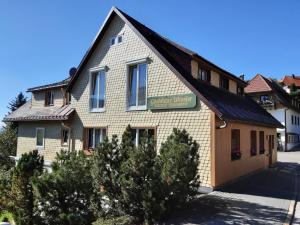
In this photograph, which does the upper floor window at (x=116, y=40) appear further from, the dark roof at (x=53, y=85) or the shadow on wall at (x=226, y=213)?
the shadow on wall at (x=226, y=213)

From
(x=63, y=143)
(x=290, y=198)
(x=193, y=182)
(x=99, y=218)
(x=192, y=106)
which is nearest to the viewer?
(x=99, y=218)

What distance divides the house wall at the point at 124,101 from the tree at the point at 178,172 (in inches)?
133

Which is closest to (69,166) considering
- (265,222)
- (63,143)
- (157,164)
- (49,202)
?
(49,202)

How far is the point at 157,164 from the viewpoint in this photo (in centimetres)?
872

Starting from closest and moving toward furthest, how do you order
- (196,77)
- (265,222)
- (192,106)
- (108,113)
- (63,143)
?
1. (265,222)
2. (192,106)
3. (196,77)
4. (108,113)
5. (63,143)

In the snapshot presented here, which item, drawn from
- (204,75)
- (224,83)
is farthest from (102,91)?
(224,83)

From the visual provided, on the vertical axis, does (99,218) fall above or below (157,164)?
below

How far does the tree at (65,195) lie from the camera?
856 cm

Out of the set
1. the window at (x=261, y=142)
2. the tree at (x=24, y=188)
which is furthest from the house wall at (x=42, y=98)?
the window at (x=261, y=142)

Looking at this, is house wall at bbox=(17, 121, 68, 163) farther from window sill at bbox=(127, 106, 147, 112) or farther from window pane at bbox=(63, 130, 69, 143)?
window sill at bbox=(127, 106, 147, 112)

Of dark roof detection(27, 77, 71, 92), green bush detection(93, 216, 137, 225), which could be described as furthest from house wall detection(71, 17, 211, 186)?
green bush detection(93, 216, 137, 225)

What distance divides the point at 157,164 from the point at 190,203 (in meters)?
2.52

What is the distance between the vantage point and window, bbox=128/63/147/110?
611 inches

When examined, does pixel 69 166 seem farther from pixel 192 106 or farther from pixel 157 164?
pixel 192 106
